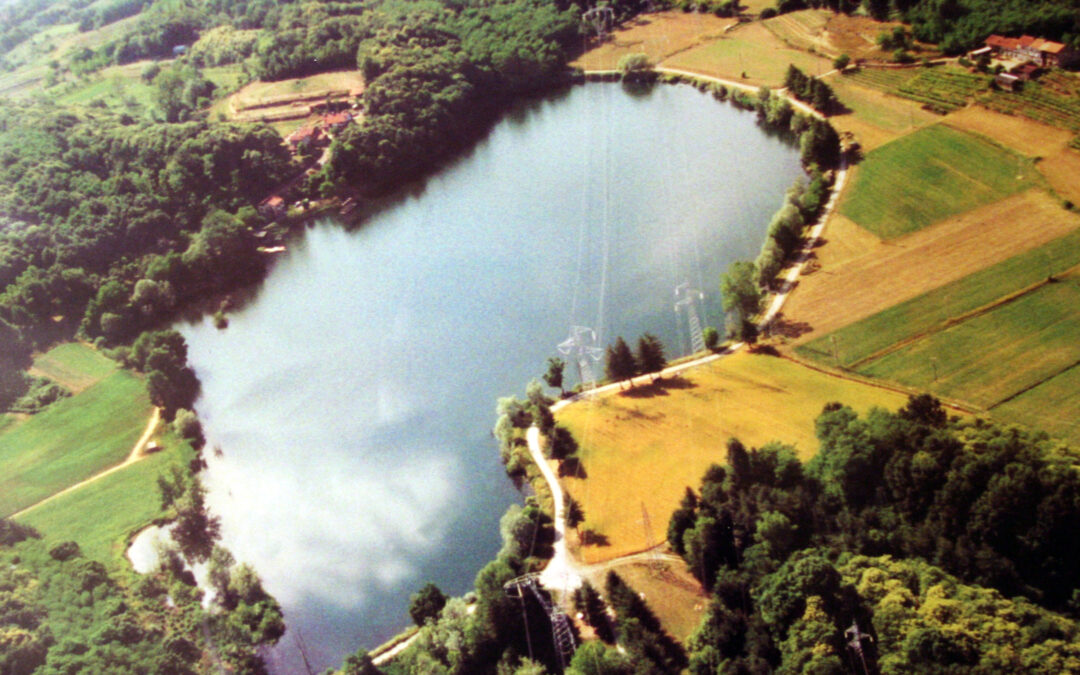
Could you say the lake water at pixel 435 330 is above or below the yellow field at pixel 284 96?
below

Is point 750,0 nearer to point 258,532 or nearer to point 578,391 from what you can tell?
point 578,391

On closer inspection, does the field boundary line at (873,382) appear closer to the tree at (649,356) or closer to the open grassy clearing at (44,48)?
the tree at (649,356)

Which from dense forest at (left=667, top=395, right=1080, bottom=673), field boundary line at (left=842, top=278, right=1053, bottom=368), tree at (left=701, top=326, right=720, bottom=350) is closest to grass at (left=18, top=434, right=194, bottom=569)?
dense forest at (left=667, top=395, right=1080, bottom=673)

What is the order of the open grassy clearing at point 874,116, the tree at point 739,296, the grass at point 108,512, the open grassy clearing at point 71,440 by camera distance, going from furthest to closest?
the open grassy clearing at point 874,116 < the tree at point 739,296 < the open grassy clearing at point 71,440 < the grass at point 108,512

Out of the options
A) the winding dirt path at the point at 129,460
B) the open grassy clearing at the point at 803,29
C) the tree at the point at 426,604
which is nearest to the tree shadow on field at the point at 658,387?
the tree at the point at 426,604

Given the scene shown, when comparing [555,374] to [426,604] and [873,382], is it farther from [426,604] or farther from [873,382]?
[873,382]

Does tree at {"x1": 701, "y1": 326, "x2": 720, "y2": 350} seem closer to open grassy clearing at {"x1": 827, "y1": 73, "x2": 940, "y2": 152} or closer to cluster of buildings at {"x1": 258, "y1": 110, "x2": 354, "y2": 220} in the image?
open grassy clearing at {"x1": 827, "y1": 73, "x2": 940, "y2": 152}

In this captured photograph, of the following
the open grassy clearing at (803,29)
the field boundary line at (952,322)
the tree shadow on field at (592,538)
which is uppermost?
the open grassy clearing at (803,29)

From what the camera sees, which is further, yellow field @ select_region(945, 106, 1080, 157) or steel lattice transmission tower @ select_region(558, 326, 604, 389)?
yellow field @ select_region(945, 106, 1080, 157)
